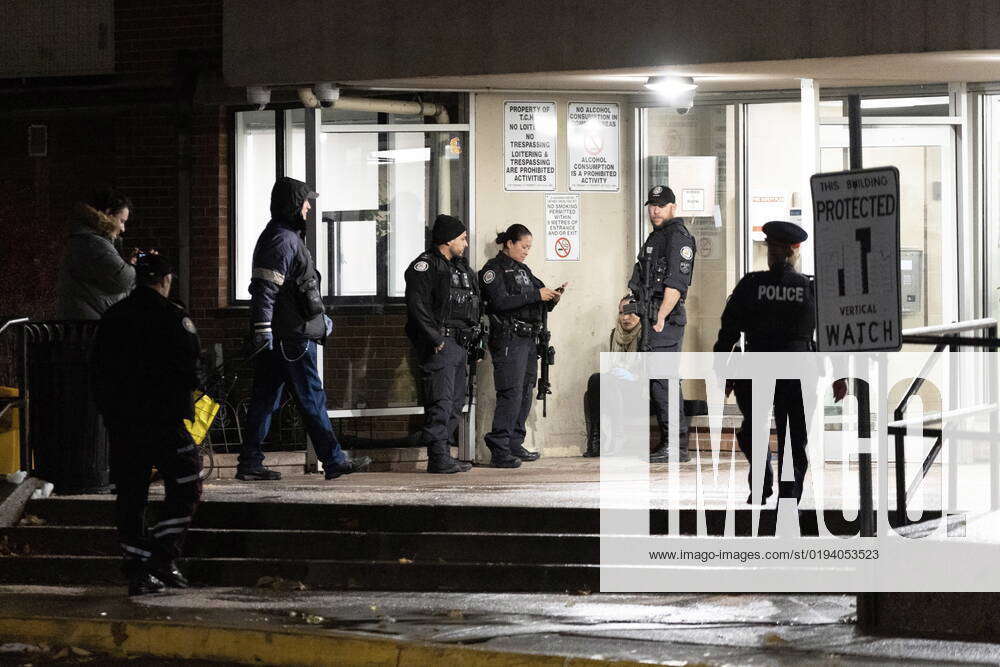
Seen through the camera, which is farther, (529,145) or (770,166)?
(770,166)

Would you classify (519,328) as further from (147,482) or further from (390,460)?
(147,482)

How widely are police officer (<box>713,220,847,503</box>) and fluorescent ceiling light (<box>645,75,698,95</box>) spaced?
2.30 meters

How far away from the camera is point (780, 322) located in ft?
31.2

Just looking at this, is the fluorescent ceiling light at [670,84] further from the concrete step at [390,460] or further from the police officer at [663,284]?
the concrete step at [390,460]

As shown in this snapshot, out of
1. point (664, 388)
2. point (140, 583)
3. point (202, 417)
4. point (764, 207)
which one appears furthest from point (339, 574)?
point (764, 207)

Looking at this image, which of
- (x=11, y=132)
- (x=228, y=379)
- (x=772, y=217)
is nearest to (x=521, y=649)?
(x=772, y=217)

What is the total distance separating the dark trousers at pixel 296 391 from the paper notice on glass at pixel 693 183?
11.7 ft

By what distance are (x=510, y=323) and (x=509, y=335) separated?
0.10m

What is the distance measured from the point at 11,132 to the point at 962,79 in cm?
1007

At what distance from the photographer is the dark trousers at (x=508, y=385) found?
1208cm

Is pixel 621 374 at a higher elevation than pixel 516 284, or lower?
lower

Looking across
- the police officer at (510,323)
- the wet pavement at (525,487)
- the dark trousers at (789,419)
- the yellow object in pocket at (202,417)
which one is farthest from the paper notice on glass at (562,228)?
the dark trousers at (789,419)

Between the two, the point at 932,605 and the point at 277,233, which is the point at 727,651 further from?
the point at 277,233

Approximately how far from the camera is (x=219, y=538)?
9.95m
